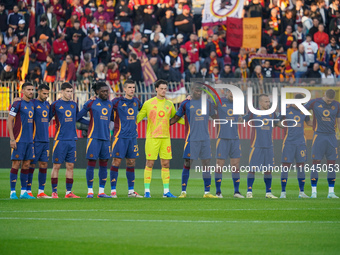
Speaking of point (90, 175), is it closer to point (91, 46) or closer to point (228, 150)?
point (228, 150)

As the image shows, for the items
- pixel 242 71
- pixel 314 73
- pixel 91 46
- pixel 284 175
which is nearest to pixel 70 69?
pixel 91 46

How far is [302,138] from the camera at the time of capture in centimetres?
1503

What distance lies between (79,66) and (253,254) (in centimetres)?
1731

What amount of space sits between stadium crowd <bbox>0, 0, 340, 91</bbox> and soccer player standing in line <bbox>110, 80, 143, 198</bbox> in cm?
824

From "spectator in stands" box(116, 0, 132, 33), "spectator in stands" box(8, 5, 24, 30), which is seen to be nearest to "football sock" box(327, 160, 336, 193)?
"spectator in stands" box(116, 0, 132, 33)

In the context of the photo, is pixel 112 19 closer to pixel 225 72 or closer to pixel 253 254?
pixel 225 72

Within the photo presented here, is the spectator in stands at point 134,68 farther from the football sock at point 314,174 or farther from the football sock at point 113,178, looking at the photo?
the football sock at point 314,174

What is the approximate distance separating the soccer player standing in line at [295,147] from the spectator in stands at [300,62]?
34.5ft

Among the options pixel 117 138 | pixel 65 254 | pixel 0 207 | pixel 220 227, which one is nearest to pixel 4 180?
pixel 117 138

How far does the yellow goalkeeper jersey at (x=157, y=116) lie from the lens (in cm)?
1435

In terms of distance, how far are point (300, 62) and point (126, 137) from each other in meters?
12.5

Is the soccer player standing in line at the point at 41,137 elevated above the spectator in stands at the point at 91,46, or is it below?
below

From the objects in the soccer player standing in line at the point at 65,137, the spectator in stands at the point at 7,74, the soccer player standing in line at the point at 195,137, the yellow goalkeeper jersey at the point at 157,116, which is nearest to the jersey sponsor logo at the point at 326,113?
the soccer player standing in line at the point at 195,137

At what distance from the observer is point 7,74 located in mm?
23094
